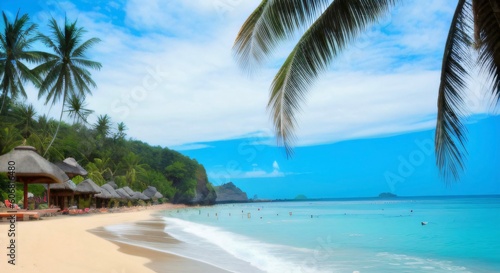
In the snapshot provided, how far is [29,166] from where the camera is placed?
16406 mm

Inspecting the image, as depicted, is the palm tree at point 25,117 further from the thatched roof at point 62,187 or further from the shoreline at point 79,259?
the shoreline at point 79,259

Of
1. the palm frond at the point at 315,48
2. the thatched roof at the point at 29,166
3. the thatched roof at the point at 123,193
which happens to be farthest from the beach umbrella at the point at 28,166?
the thatched roof at the point at 123,193

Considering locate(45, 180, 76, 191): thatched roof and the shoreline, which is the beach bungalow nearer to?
locate(45, 180, 76, 191): thatched roof

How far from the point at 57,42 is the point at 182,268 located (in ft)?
64.2

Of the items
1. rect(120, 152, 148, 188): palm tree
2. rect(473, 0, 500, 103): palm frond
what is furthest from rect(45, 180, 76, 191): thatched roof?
rect(120, 152, 148, 188): palm tree

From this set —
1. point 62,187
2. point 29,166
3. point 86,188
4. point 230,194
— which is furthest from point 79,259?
point 230,194

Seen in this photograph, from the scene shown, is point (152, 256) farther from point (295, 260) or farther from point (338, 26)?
point (338, 26)

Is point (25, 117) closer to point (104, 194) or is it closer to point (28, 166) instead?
point (104, 194)

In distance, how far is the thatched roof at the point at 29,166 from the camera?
16141mm

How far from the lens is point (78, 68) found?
78.5 feet

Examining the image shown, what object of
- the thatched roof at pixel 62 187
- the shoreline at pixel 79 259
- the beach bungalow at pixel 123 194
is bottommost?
the shoreline at pixel 79 259

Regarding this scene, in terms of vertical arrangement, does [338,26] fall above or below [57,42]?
below

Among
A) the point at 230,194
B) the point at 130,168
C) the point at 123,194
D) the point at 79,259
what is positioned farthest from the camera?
the point at 230,194

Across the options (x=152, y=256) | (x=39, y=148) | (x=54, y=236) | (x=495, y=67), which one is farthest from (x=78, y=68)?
(x=495, y=67)
